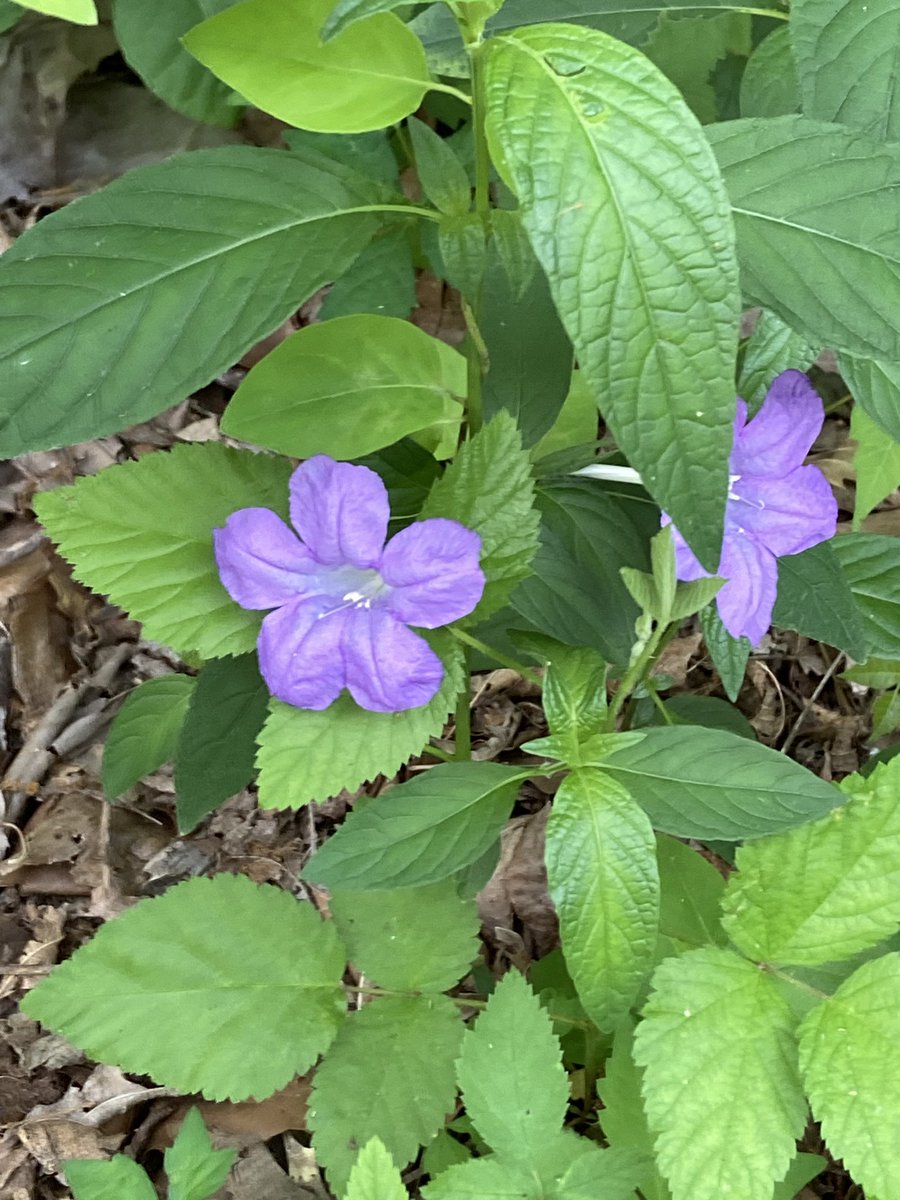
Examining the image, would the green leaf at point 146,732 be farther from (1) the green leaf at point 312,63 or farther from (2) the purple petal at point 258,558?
(1) the green leaf at point 312,63

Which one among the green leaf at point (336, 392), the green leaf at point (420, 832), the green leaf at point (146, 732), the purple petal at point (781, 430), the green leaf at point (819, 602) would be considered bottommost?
the green leaf at point (146, 732)

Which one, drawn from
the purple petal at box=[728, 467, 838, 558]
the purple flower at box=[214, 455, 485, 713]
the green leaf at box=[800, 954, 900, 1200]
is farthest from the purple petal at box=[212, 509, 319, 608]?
the green leaf at box=[800, 954, 900, 1200]

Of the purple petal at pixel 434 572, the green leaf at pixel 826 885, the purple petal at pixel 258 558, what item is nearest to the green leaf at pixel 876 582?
the green leaf at pixel 826 885

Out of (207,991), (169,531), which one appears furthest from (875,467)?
(207,991)

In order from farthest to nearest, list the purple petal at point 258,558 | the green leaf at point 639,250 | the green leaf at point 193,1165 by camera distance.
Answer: the green leaf at point 193,1165 → the purple petal at point 258,558 → the green leaf at point 639,250

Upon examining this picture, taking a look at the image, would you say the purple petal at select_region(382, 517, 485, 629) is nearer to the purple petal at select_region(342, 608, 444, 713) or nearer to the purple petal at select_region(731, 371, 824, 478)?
the purple petal at select_region(342, 608, 444, 713)

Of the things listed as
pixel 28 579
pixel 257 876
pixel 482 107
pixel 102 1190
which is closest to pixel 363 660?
pixel 482 107
